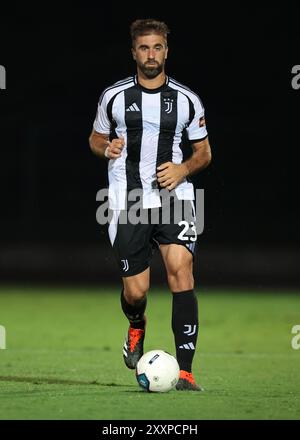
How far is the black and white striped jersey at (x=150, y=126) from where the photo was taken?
757cm

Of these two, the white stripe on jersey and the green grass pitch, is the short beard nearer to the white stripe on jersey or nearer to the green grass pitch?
the white stripe on jersey

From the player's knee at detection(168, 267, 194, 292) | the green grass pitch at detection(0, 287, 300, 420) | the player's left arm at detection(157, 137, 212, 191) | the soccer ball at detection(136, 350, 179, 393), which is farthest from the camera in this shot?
the player's left arm at detection(157, 137, 212, 191)

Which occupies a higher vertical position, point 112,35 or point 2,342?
point 112,35

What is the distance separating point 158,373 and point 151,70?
2104mm

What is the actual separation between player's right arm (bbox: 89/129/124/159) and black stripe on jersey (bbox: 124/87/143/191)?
100 millimetres

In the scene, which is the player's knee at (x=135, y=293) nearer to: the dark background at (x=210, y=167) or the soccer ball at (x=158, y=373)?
the soccer ball at (x=158, y=373)

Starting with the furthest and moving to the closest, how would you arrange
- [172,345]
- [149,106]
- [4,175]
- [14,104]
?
[14,104]
[4,175]
[172,345]
[149,106]

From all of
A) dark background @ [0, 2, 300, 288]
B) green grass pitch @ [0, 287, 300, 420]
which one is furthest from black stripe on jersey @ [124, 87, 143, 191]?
dark background @ [0, 2, 300, 288]

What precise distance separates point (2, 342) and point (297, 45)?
501 inches

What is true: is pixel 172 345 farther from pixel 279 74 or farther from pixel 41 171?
pixel 279 74

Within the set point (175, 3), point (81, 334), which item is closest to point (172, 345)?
point (81, 334)

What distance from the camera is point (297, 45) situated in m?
21.5

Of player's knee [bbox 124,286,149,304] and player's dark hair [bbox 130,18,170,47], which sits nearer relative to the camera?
player's dark hair [bbox 130,18,170,47]

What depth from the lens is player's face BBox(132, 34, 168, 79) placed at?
7414 millimetres
